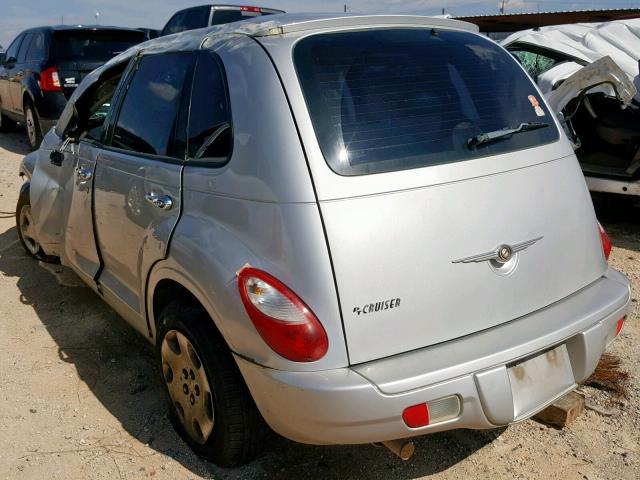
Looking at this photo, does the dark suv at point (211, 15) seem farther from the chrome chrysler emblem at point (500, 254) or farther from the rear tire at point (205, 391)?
the chrome chrysler emblem at point (500, 254)

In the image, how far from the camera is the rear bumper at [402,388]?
205 centimetres

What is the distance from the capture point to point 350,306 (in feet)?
6.86

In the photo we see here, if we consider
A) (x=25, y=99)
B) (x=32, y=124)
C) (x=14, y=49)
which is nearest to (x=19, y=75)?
(x=25, y=99)

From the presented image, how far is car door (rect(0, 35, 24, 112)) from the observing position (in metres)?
10.2

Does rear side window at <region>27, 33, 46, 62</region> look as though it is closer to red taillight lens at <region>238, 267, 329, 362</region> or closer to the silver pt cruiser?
the silver pt cruiser

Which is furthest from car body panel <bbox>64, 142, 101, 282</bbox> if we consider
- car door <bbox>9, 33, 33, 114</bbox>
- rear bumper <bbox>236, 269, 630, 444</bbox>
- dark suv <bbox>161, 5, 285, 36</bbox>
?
dark suv <bbox>161, 5, 285, 36</bbox>

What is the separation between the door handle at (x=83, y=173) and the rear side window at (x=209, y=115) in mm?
1092

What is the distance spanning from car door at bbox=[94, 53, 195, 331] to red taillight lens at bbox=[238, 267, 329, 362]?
2.15ft

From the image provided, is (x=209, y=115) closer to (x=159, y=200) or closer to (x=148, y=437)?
(x=159, y=200)

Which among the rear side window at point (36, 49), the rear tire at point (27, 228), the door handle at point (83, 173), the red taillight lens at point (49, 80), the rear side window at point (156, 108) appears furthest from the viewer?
the rear side window at point (36, 49)

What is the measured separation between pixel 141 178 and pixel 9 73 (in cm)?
881

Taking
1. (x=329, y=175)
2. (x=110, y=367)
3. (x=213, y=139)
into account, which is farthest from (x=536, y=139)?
(x=110, y=367)

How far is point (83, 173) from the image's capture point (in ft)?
11.8

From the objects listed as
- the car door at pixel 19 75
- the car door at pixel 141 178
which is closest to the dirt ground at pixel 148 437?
the car door at pixel 141 178
